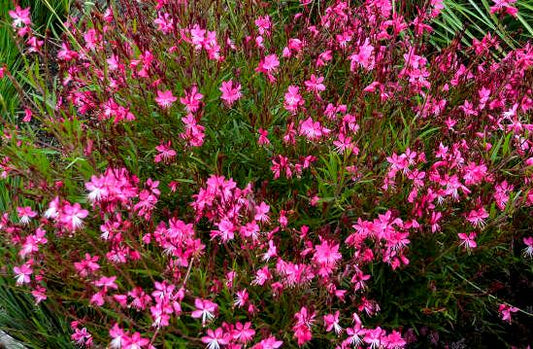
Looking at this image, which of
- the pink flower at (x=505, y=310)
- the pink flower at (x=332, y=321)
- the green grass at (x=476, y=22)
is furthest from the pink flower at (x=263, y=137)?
the green grass at (x=476, y=22)

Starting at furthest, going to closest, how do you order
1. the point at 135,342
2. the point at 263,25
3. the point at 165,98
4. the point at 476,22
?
the point at 476,22 → the point at 263,25 → the point at 165,98 → the point at 135,342

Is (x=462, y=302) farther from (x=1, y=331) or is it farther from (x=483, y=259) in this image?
(x=1, y=331)

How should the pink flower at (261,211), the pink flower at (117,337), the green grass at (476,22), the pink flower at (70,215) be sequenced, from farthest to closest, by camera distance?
the green grass at (476,22)
the pink flower at (261,211)
the pink flower at (70,215)
the pink flower at (117,337)

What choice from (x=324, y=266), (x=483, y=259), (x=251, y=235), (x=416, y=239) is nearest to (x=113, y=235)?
(x=251, y=235)

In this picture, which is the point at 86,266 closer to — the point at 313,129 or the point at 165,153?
the point at 165,153

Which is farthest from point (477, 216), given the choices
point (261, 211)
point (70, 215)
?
point (70, 215)

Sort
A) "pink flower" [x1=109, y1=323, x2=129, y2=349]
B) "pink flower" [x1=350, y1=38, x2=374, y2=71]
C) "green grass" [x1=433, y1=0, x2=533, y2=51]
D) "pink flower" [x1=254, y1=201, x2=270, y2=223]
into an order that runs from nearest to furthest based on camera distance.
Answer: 1. "pink flower" [x1=109, y1=323, x2=129, y2=349]
2. "pink flower" [x1=254, y1=201, x2=270, y2=223]
3. "pink flower" [x1=350, y1=38, x2=374, y2=71]
4. "green grass" [x1=433, y1=0, x2=533, y2=51]

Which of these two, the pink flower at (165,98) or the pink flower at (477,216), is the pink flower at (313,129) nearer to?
the pink flower at (165,98)

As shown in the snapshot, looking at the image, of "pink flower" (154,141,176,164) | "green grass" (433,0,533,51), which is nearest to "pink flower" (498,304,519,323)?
"pink flower" (154,141,176,164)

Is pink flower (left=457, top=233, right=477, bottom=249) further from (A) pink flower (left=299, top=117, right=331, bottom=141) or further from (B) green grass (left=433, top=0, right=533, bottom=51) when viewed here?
(B) green grass (left=433, top=0, right=533, bottom=51)
